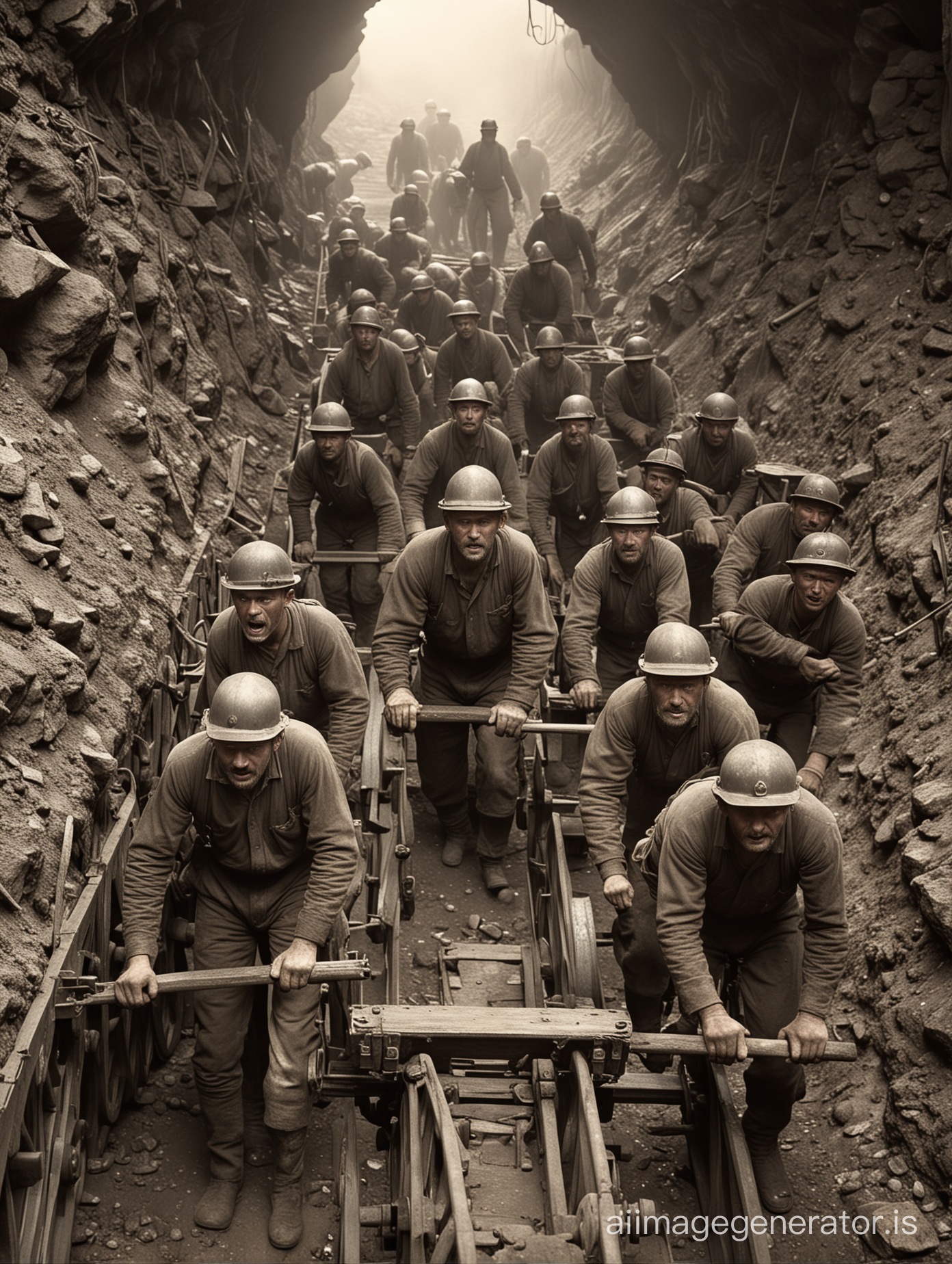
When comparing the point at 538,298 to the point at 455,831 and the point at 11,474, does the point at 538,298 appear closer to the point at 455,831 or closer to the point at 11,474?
the point at 455,831

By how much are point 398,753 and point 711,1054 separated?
2669 millimetres

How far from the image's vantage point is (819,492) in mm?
7047

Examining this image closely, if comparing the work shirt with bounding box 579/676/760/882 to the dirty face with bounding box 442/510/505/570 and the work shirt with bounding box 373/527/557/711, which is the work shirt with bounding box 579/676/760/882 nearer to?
the work shirt with bounding box 373/527/557/711

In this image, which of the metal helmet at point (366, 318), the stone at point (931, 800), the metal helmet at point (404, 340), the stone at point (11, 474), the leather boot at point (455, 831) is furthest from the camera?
the metal helmet at point (404, 340)

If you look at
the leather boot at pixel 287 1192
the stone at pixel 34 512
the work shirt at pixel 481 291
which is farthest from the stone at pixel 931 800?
the work shirt at pixel 481 291

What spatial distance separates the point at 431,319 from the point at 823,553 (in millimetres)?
8733

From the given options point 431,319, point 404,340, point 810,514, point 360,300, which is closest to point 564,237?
point 431,319

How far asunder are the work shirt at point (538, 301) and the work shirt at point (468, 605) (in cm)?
819

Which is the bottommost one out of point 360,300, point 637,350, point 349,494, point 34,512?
point 34,512

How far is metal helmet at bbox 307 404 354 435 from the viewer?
8.09 m

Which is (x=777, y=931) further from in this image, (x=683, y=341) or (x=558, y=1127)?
(x=683, y=341)

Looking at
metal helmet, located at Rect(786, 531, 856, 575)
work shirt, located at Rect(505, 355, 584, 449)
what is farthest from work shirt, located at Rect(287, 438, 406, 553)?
metal helmet, located at Rect(786, 531, 856, 575)

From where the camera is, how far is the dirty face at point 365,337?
10.2 m

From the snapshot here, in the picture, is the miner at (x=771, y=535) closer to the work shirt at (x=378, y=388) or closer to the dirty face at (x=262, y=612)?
the dirty face at (x=262, y=612)
